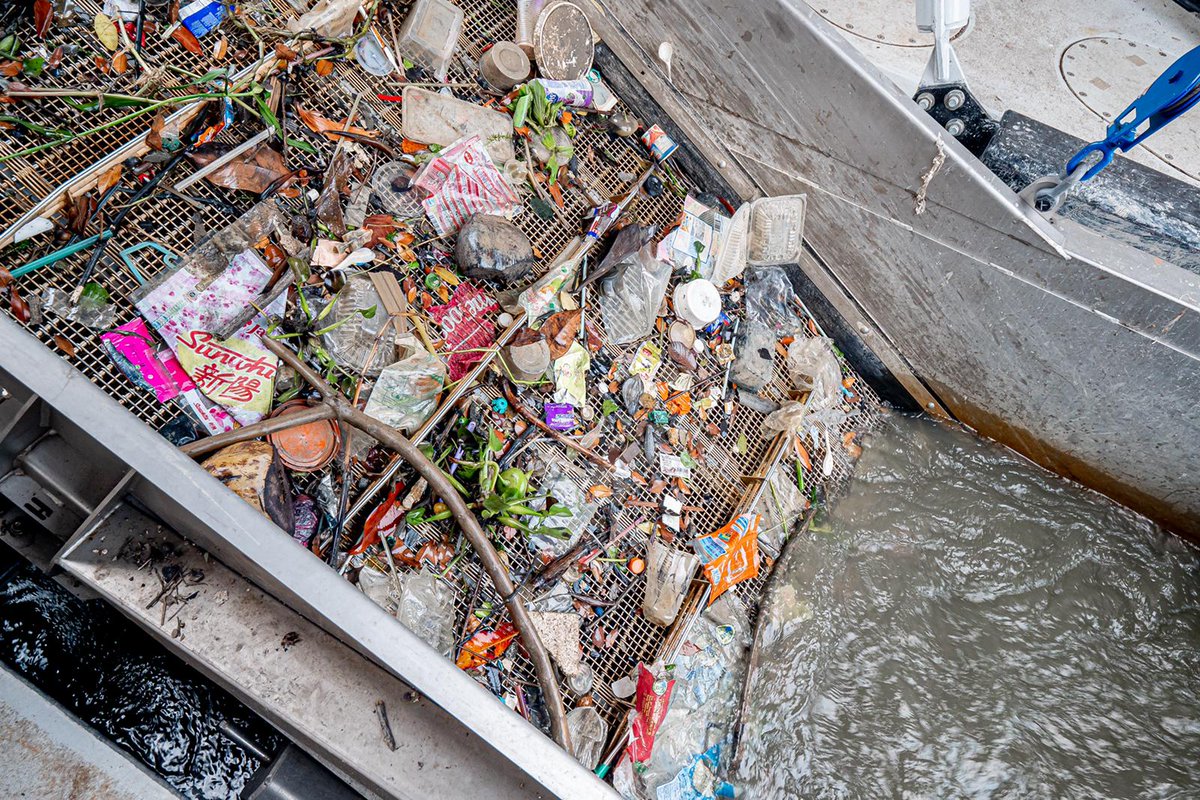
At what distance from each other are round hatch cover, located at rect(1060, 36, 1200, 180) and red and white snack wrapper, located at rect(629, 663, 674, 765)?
130 inches

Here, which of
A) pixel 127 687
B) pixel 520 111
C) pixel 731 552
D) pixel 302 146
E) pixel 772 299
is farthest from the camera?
pixel 772 299

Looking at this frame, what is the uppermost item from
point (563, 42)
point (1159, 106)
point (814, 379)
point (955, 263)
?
point (1159, 106)

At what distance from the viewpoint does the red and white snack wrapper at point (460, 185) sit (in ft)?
8.20

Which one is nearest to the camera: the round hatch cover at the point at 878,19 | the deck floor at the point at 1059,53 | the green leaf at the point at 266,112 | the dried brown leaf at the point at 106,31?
the dried brown leaf at the point at 106,31

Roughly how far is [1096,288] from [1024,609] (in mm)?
1176

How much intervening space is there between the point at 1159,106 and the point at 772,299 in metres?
1.41

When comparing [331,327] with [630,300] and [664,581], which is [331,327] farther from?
[664,581]

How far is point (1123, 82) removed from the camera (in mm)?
3766

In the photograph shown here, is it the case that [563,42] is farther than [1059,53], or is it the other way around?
[1059,53]

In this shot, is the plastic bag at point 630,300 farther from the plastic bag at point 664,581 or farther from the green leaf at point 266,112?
the green leaf at point 266,112

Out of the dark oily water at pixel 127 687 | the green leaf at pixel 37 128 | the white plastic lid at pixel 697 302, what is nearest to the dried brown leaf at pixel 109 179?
the green leaf at pixel 37 128

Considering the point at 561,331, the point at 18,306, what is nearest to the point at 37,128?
the point at 18,306

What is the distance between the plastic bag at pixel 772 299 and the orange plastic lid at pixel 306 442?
1739mm

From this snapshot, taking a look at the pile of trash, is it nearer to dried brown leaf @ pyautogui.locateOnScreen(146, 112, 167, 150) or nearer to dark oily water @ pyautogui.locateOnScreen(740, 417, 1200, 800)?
dried brown leaf @ pyautogui.locateOnScreen(146, 112, 167, 150)
